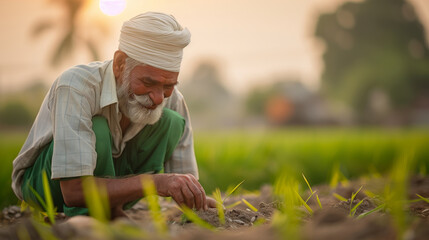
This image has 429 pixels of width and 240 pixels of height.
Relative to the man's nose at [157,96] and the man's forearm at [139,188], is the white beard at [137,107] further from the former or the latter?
the man's forearm at [139,188]

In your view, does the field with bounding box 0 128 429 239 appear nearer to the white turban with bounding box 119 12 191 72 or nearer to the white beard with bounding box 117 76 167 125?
the white beard with bounding box 117 76 167 125

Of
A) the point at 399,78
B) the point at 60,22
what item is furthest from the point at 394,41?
the point at 60,22

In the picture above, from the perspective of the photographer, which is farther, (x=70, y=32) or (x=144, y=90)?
(x=70, y=32)

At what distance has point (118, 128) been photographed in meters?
2.34

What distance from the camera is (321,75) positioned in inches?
1209

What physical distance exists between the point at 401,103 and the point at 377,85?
78.7 inches

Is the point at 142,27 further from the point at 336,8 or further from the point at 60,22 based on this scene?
the point at 336,8

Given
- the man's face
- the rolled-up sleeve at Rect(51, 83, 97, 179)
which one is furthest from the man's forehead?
the rolled-up sleeve at Rect(51, 83, 97, 179)

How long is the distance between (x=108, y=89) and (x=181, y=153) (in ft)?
2.34

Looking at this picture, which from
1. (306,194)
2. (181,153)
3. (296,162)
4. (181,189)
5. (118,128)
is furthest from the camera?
(296,162)

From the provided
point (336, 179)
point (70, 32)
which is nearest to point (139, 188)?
point (336, 179)

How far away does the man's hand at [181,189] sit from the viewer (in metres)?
1.93

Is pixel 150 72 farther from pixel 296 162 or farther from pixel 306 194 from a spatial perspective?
pixel 296 162

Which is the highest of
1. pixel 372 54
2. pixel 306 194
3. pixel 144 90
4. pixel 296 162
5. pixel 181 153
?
pixel 144 90
